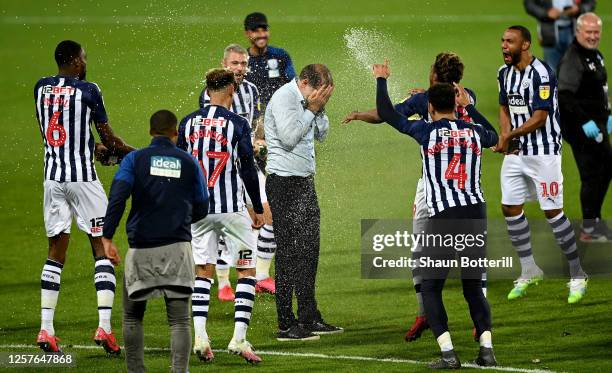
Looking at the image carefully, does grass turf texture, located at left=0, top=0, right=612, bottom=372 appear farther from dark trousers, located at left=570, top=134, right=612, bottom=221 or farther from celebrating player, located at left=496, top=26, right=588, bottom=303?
dark trousers, located at left=570, top=134, right=612, bottom=221

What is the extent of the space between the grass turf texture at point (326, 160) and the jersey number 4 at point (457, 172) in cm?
132

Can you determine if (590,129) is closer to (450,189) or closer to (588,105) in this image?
(588,105)

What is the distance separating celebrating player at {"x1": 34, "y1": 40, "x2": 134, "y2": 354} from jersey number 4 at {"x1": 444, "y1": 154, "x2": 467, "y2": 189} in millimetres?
2545

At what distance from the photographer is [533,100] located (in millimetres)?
11875

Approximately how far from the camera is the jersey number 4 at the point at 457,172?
9789 mm

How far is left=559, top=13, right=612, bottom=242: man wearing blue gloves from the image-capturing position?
46.2ft

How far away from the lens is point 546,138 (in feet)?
39.8

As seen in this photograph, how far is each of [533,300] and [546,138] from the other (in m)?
1.46

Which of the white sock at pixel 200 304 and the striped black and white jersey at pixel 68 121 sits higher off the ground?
the striped black and white jersey at pixel 68 121

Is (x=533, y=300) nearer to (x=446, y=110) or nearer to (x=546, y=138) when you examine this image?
(x=546, y=138)

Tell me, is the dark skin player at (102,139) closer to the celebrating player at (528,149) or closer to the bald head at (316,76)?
the bald head at (316,76)

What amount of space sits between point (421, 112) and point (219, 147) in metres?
1.79

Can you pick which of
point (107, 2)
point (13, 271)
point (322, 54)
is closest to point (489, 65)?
point (322, 54)

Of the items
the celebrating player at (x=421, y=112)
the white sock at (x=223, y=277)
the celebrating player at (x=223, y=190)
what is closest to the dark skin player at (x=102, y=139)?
the celebrating player at (x=223, y=190)
